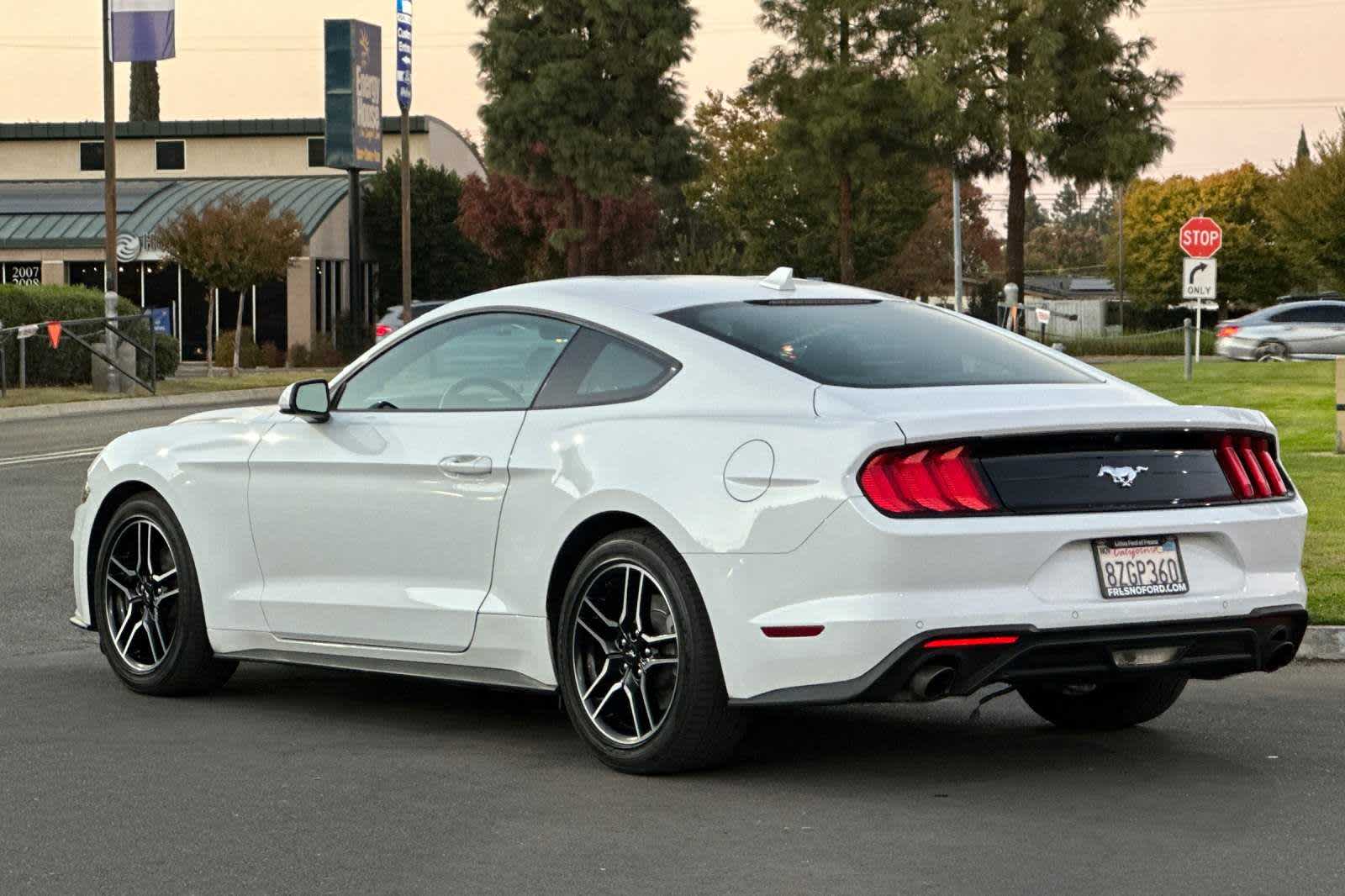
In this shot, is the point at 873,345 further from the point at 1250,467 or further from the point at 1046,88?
the point at 1046,88

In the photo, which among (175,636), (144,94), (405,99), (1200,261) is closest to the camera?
(175,636)

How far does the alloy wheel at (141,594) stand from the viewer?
8289 mm

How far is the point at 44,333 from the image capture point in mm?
36375

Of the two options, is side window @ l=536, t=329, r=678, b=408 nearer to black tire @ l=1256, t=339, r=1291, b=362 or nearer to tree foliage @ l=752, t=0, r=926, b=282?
black tire @ l=1256, t=339, r=1291, b=362

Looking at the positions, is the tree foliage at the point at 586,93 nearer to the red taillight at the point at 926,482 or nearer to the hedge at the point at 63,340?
the hedge at the point at 63,340

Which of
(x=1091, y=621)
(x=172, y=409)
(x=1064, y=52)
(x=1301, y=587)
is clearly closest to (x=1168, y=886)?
(x=1091, y=621)

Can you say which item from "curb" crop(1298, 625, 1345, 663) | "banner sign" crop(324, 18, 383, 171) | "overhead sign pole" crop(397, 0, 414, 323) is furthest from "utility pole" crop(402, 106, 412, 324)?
"curb" crop(1298, 625, 1345, 663)

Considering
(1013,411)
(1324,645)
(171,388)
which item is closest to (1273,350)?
(171,388)

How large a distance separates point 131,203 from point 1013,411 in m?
62.3

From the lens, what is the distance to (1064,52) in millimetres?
54406

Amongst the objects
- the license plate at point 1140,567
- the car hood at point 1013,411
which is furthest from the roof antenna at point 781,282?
the license plate at point 1140,567

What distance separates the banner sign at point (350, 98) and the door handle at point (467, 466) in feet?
165

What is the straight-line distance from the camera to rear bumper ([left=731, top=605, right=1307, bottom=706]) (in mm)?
6059

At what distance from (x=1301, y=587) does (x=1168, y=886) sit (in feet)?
5.60
